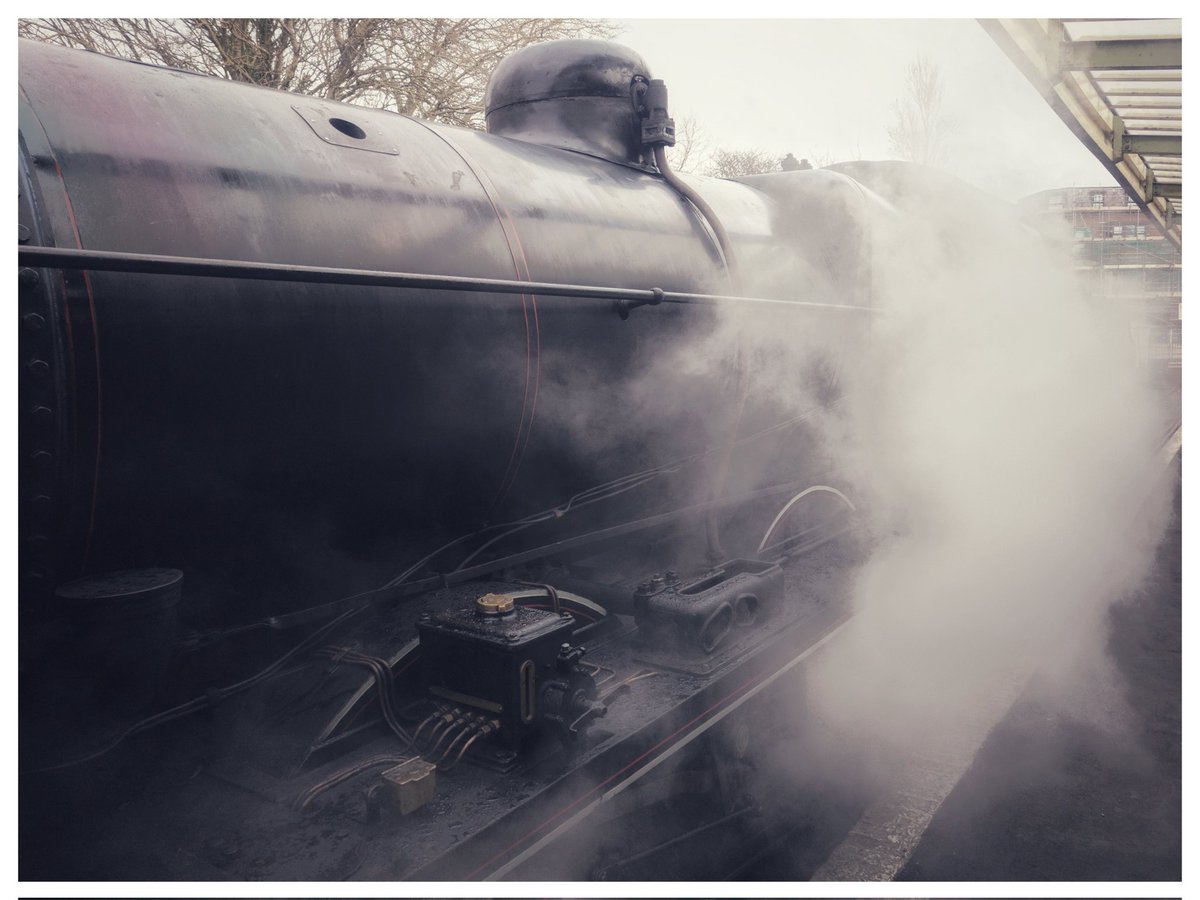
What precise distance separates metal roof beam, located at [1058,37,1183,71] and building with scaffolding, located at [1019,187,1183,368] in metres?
3.10

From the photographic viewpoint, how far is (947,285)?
510 centimetres

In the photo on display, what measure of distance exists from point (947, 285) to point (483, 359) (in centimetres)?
386

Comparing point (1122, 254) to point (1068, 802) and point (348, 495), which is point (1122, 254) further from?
point (348, 495)

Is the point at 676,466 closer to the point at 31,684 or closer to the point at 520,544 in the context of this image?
the point at 520,544

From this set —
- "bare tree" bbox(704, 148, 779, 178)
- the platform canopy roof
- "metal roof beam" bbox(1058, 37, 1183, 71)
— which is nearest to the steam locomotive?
the platform canopy roof

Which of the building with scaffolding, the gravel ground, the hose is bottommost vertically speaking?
the gravel ground

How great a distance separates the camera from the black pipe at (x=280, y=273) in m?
1.35

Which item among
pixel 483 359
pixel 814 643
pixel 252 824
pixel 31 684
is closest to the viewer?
pixel 31 684

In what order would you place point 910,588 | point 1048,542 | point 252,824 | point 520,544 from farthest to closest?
point 1048,542 → point 910,588 → point 520,544 → point 252,824

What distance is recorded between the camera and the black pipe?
135 cm

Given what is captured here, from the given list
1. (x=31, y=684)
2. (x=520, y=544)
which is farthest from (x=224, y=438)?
(x=520, y=544)

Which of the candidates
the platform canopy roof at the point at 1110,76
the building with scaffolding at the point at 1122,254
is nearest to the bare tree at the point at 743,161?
the building with scaffolding at the point at 1122,254

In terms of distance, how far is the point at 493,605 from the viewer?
2.02 m

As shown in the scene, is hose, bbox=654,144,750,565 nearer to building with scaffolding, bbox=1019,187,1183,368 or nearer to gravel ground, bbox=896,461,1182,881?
gravel ground, bbox=896,461,1182,881
